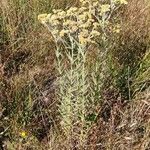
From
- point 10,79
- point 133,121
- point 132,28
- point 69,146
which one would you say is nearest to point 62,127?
point 69,146

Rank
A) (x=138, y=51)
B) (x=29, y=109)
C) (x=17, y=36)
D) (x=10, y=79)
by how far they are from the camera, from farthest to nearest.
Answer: (x=17, y=36) < (x=138, y=51) < (x=10, y=79) < (x=29, y=109)

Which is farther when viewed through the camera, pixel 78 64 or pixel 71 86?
pixel 71 86

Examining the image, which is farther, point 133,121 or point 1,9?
point 1,9

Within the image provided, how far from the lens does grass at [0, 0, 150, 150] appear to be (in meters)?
2.74

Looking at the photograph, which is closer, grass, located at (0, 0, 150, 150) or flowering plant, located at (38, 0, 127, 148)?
flowering plant, located at (38, 0, 127, 148)

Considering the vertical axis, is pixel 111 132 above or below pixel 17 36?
below

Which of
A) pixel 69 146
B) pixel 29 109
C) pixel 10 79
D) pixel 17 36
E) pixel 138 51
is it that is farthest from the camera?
pixel 17 36

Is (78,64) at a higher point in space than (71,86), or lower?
higher

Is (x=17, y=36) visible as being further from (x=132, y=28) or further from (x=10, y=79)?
(x=132, y=28)

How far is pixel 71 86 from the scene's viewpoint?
2680mm

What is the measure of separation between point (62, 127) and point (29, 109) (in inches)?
13.6

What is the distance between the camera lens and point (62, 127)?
2904 millimetres

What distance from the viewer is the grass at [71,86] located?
2.74 meters

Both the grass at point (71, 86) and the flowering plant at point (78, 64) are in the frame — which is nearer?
the flowering plant at point (78, 64)
